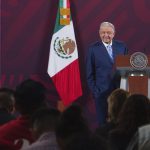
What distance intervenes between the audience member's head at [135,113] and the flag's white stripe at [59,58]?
4.47 metres

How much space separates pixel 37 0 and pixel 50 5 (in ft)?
0.69

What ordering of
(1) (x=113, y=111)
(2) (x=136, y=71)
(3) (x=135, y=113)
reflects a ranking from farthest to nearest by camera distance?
(2) (x=136, y=71)
(1) (x=113, y=111)
(3) (x=135, y=113)

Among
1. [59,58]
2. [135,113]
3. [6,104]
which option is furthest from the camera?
[59,58]

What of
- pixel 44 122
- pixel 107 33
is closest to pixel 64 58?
pixel 107 33

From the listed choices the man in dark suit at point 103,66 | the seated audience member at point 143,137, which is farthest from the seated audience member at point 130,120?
the man in dark suit at point 103,66

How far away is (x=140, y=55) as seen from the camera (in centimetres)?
546

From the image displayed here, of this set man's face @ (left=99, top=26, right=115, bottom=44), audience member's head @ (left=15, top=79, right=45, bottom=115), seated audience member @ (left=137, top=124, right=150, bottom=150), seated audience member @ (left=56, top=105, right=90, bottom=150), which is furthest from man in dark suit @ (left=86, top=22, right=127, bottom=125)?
seated audience member @ (left=56, top=105, right=90, bottom=150)

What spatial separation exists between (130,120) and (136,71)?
2497 millimetres

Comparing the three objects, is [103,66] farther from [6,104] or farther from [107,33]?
[6,104]

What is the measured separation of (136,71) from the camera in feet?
17.9

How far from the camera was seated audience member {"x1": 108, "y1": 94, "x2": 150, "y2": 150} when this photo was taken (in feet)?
9.85

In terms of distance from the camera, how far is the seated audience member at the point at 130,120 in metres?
3.00

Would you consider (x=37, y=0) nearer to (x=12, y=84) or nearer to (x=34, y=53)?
(x=34, y=53)

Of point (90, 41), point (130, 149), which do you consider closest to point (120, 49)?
point (90, 41)
